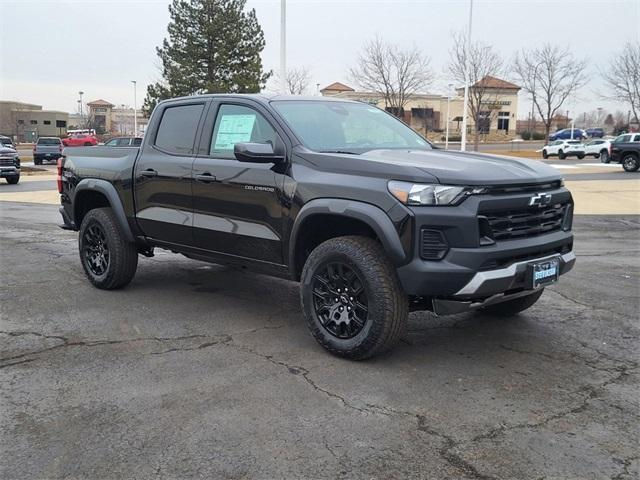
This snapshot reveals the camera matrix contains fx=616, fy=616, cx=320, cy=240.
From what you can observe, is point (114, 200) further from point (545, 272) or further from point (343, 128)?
point (545, 272)

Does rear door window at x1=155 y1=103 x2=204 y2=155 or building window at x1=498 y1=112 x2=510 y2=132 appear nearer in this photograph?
rear door window at x1=155 y1=103 x2=204 y2=155

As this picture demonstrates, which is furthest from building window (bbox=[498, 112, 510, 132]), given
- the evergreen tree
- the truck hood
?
the truck hood

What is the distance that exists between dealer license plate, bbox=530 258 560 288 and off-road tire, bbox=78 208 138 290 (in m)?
4.02

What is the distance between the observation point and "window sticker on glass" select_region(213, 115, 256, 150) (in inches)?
204

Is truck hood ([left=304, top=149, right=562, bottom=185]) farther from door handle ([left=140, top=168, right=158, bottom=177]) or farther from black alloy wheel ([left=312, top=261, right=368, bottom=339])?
door handle ([left=140, top=168, right=158, bottom=177])

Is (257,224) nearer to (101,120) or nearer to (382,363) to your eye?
(382,363)

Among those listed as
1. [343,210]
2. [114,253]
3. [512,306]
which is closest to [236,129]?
[343,210]

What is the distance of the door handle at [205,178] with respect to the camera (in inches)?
207

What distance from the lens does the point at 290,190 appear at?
4.65m

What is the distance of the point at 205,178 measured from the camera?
5297 millimetres

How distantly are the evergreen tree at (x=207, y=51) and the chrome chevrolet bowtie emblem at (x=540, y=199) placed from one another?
36268 millimetres

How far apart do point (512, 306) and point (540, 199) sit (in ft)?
4.68

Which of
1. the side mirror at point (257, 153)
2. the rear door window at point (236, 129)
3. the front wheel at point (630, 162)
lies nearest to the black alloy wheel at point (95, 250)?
the rear door window at point (236, 129)

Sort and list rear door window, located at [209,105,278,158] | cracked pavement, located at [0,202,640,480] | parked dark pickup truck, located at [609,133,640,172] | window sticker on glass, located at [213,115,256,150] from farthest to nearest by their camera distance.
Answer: parked dark pickup truck, located at [609,133,640,172] → window sticker on glass, located at [213,115,256,150] → rear door window, located at [209,105,278,158] → cracked pavement, located at [0,202,640,480]
